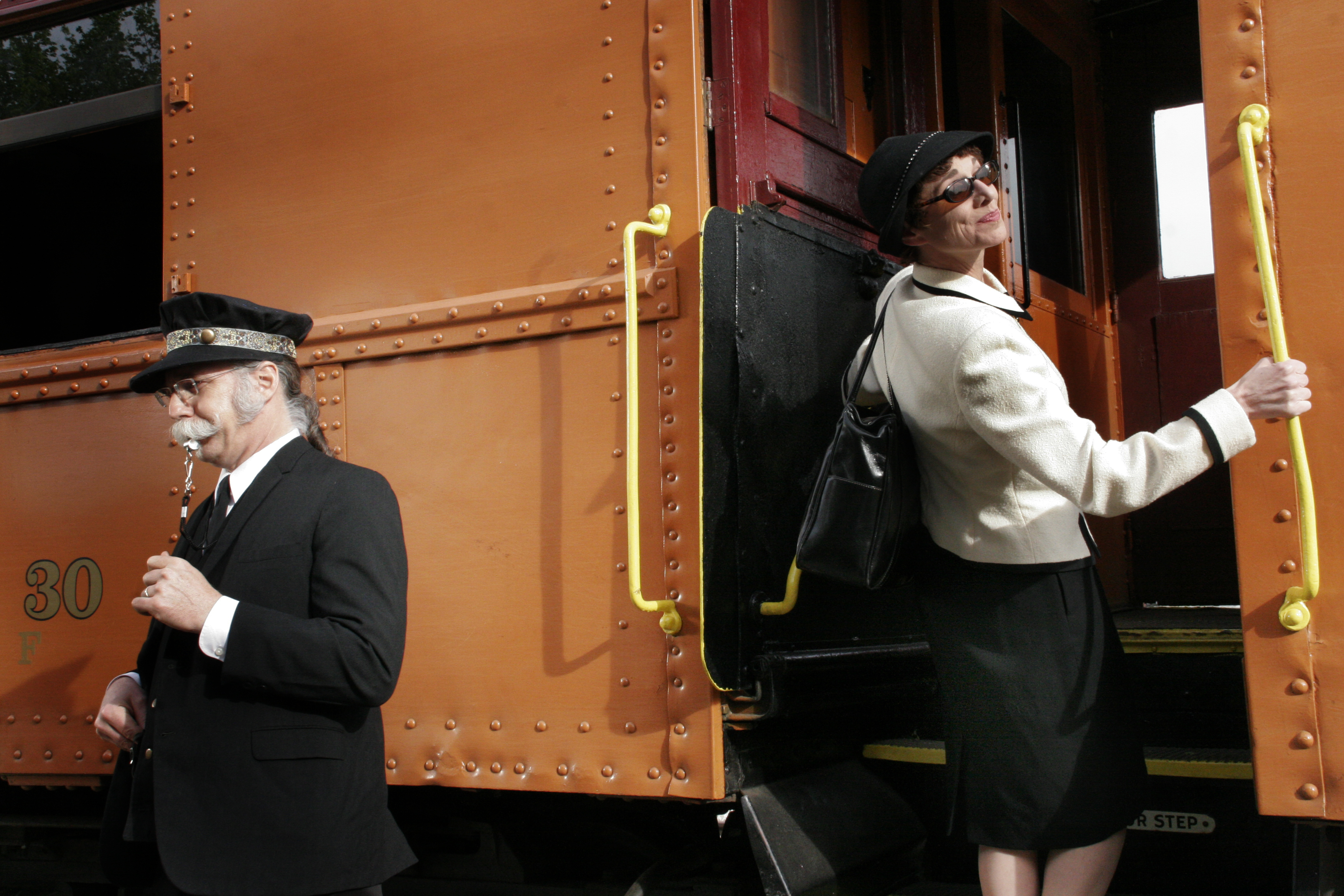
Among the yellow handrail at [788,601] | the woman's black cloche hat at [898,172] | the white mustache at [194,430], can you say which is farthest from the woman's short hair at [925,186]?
the white mustache at [194,430]

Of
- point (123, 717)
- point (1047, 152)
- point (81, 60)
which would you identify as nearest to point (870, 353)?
point (123, 717)

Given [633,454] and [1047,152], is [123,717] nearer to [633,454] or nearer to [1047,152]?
[633,454]

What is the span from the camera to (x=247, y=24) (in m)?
2.64

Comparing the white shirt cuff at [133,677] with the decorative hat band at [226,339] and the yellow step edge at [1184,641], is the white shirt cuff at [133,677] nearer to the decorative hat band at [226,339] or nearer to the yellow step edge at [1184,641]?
the decorative hat band at [226,339]

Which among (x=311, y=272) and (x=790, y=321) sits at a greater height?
(x=311, y=272)

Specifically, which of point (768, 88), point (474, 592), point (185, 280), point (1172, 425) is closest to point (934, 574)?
point (1172, 425)

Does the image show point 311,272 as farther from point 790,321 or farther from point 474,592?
point 790,321

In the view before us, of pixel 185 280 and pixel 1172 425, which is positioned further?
pixel 185 280

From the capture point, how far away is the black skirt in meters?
1.59

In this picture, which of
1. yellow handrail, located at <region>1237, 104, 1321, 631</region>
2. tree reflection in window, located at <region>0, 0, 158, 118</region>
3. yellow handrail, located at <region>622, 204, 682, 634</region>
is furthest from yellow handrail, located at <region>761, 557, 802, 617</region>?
tree reflection in window, located at <region>0, 0, 158, 118</region>

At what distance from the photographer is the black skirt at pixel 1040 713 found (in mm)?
1588

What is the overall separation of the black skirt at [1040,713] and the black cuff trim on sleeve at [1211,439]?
256mm

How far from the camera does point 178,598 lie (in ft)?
5.48

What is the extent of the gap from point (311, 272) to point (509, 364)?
0.59 metres
